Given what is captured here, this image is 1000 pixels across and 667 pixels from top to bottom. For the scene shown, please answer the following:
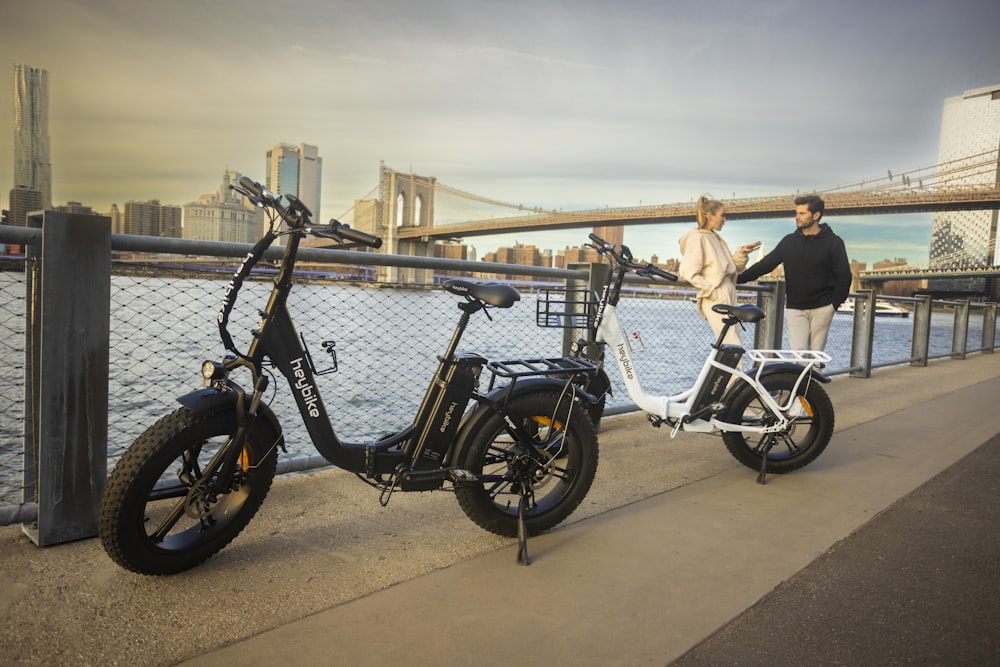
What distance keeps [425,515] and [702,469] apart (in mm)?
1674

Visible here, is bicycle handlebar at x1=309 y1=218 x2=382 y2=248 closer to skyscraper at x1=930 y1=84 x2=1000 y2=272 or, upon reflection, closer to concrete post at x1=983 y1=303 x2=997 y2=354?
concrete post at x1=983 y1=303 x2=997 y2=354

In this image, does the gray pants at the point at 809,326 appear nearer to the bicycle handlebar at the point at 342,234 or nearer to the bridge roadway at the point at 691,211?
the bicycle handlebar at the point at 342,234

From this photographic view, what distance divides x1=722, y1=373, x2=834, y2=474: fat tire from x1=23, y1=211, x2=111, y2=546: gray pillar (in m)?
2.85

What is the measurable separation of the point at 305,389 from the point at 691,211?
2510 centimetres

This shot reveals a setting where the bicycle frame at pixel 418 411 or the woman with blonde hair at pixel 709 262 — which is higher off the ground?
the woman with blonde hair at pixel 709 262

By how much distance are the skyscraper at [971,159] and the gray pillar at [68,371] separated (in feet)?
115

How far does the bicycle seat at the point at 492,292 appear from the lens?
241cm

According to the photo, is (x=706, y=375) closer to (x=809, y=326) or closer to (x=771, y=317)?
(x=809, y=326)

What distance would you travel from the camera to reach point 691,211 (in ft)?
84.1

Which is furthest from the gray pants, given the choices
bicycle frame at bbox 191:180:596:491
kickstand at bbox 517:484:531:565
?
kickstand at bbox 517:484:531:565

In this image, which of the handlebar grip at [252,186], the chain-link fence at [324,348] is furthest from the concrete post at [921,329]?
the handlebar grip at [252,186]

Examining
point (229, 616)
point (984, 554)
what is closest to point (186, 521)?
point (229, 616)

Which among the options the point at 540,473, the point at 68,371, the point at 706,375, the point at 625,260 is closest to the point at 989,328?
the point at 706,375

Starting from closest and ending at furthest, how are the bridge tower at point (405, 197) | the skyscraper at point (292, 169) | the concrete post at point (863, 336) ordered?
the skyscraper at point (292, 169)
the concrete post at point (863, 336)
the bridge tower at point (405, 197)
